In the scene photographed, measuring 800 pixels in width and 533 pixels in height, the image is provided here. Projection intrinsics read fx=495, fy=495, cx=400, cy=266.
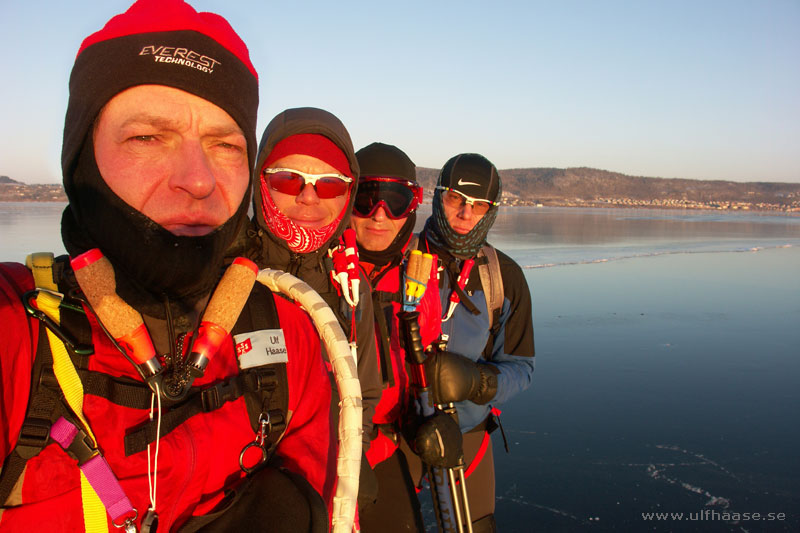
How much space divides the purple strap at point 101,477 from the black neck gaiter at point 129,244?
0.29 m

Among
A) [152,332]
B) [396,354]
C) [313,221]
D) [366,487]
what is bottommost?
[366,487]

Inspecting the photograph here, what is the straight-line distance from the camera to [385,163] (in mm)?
3379

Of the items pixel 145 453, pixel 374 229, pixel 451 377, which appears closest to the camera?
pixel 145 453

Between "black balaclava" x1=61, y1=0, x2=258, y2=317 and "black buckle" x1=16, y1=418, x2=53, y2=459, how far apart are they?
0.98ft

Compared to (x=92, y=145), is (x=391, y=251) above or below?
below

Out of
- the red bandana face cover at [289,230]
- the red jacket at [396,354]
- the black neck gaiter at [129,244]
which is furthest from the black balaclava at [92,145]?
the red jacket at [396,354]

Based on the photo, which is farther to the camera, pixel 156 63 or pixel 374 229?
pixel 374 229

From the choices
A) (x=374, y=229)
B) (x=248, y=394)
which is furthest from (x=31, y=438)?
(x=374, y=229)

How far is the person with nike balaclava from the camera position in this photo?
3.22 m

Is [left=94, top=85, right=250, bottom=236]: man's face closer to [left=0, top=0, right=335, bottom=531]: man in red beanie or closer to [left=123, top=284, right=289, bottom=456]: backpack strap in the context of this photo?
[left=0, top=0, right=335, bottom=531]: man in red beanie

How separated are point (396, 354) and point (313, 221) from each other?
3.18ft

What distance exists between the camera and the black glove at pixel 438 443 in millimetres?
2742

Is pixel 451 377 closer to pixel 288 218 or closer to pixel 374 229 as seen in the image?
pixel 374 229

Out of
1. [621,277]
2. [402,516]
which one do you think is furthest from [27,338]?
[621,277]
